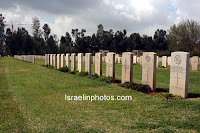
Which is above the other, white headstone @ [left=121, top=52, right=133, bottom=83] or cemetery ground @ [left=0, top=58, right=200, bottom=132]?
white headstone @ [left=121, top=52, right=133, bottom=83]

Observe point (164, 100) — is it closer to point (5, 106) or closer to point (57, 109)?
point (57, 109)

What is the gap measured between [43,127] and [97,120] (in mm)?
1339

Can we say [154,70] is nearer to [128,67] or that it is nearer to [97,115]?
[128,67]

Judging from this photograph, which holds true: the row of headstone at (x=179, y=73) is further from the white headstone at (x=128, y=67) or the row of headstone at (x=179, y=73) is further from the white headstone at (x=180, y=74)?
the white headstone at (x=128, y=67)

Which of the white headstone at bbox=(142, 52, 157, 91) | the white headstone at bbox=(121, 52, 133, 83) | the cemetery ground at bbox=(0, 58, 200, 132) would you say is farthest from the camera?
the white headstone at bbox=(121, 52, 133, 83)

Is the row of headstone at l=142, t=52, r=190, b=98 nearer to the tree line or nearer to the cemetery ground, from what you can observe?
the cemetery ground

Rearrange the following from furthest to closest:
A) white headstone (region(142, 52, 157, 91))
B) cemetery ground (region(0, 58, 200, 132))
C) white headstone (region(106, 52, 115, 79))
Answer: white headstone (region(106, 52, 115, 79)) → white headstone (region(142, 52, 157, 91)) → cemetery ground (region(0, 58, 200, 132))

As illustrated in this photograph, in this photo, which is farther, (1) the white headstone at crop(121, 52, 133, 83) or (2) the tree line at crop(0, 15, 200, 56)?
(2) the tree line at crop(0, 15, 200, 56)

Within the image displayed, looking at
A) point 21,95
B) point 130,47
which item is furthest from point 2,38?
point 21,95

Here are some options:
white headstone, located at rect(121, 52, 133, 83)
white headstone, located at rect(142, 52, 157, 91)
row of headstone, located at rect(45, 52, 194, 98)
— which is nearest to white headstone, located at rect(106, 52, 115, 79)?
row of headstone, located at rect(45, 52, 194, 98)

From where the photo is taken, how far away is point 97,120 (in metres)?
5.11

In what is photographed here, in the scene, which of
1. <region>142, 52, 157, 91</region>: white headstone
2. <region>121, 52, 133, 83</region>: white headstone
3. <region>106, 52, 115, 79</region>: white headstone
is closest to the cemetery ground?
<region>142, 52, 157, 91</region>: white headstone

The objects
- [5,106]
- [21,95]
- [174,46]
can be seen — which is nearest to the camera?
[5,106]

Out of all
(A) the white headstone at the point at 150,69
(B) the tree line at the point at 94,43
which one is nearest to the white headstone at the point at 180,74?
(A) the white headstone at the point at 150,69
